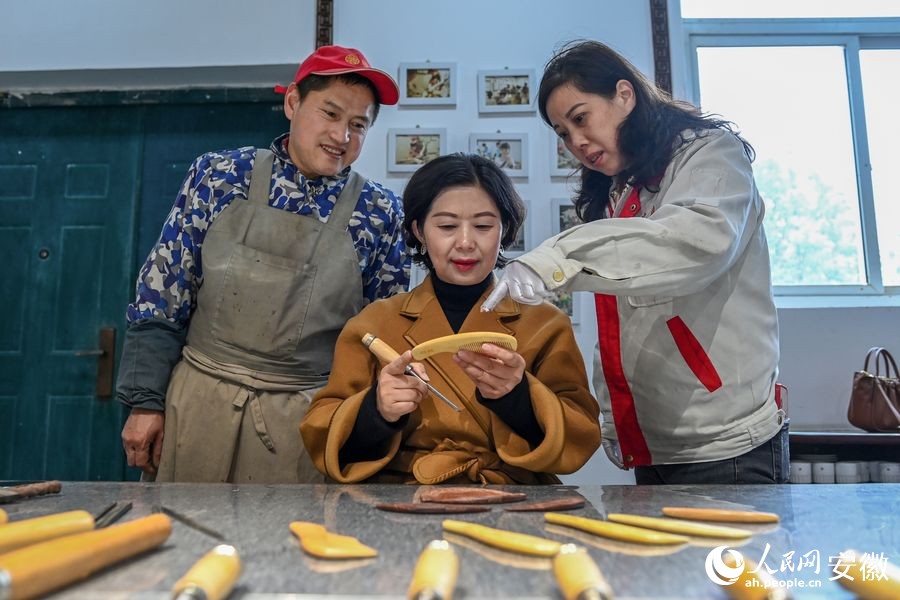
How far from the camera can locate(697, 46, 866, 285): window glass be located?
361 centimetres

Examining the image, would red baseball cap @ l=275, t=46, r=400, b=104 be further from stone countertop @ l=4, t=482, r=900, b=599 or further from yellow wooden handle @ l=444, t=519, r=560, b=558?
yellow wooden handle @ l=444, t=519, r=560, b=558

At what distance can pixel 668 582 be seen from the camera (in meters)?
0.67

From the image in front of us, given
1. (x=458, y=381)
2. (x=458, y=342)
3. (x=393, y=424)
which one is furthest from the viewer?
(x=458, y=381)

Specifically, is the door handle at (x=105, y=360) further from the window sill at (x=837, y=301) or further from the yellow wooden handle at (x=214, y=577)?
the window sill at (x=837, y=301)

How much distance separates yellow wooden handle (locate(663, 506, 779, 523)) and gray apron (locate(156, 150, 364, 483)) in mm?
1149

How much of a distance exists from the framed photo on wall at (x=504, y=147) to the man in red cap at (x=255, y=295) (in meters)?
1.41

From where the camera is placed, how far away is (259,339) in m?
1.88

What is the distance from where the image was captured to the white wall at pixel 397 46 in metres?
3.32

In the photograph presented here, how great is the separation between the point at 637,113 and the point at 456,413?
0.85m

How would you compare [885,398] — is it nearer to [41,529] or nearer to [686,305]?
[686,305]

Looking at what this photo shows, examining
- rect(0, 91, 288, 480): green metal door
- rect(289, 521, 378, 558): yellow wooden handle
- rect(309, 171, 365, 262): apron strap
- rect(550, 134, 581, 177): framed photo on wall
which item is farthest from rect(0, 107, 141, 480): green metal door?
rect(289, 521, 378, 558): yellow wooden handle

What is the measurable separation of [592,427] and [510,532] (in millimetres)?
638

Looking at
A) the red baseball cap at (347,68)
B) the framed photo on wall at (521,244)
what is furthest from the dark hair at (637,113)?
the framed photo on wall at (521,244)

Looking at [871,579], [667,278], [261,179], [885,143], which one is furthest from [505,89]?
[871,579]
